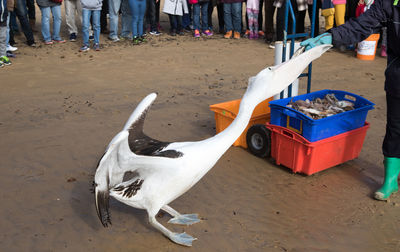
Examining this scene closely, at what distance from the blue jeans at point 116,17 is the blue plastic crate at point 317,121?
22.8 feet

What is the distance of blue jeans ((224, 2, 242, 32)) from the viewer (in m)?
10.6

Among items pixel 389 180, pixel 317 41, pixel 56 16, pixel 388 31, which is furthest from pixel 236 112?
pixel 56 16

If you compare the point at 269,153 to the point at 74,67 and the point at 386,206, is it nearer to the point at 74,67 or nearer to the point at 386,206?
the point at 386,206

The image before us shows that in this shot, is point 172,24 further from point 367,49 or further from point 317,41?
point 317,41

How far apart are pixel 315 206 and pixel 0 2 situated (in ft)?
22.8

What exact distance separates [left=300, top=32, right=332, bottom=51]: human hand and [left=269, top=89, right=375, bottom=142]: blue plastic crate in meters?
0.79

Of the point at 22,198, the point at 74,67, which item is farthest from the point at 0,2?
the point at 22,198

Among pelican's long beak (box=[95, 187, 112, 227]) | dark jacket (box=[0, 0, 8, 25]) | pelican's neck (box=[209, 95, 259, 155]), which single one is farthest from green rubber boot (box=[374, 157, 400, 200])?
dark jacket (box=[0, 0, 8, 25])

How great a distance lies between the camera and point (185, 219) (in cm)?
345

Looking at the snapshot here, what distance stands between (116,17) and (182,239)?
8154mm

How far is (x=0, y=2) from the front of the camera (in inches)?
298

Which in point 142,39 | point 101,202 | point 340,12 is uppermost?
point 340,12

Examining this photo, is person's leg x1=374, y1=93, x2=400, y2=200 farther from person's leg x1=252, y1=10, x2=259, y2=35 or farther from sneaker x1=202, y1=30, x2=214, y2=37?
sneaker x1=202, y1=30, x2=214, y2=37

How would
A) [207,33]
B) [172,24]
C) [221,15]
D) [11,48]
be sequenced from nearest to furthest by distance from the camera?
[11,48] → [172,24] → [207,33] → [221,15]
